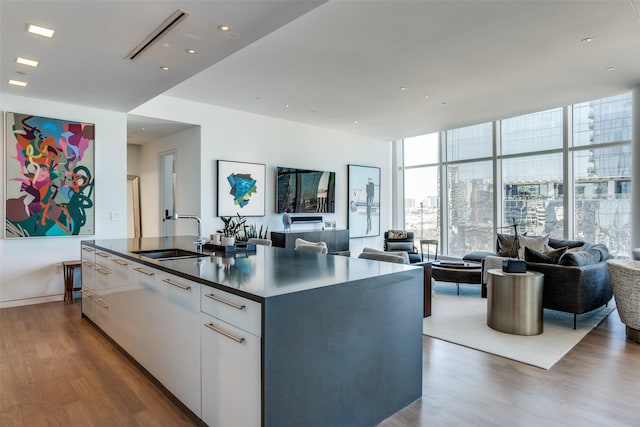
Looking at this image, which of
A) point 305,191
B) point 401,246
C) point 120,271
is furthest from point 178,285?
point 401,246

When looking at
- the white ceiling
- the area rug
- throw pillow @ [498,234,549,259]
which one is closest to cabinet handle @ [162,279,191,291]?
the white ceiling

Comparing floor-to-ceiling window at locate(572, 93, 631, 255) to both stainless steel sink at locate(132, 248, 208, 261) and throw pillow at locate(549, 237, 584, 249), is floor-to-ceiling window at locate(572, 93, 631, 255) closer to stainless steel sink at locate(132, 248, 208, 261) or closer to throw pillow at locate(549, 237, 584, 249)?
throw pillow at locate(549, 237, 584, 249)

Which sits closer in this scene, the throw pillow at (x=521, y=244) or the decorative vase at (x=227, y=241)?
the decorative vase at (x=227, y=241)

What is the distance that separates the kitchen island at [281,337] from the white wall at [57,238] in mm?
3082

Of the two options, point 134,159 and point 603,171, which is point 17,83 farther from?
point 603,171

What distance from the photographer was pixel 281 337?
5.41 ft

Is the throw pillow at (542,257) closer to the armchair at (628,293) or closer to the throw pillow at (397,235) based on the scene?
the armchair at (628,293)

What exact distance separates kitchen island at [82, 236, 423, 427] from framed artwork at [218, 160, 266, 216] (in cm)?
374

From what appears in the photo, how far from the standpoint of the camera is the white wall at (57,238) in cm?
470

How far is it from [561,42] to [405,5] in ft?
6.66

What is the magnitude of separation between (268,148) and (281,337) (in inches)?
235

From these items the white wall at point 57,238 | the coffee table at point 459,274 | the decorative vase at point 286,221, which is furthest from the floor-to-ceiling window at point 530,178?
the white wall at point 57,238

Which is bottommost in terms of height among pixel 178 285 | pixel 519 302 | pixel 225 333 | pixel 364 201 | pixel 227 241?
pixel 519 302

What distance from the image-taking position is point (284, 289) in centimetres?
174
